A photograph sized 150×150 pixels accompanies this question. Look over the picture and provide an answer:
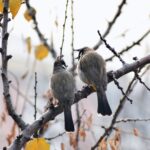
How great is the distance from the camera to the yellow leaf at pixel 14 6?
2.46 meters

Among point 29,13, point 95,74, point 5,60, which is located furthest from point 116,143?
point 29,13

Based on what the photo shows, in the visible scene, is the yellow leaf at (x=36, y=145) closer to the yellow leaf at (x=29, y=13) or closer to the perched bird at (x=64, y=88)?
the perched bird at (x=64, y=88)

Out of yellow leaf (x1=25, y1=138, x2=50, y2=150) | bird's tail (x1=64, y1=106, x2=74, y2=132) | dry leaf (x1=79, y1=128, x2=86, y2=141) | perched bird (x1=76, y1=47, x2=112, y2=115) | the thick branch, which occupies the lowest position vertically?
yellow leaf (x1=25, y1=138, x2=50, y2=150)

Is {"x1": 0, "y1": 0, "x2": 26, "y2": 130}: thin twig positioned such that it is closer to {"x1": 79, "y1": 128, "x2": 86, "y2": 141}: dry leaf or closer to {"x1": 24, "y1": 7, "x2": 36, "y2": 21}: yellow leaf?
{"x1": 79, "y1": 128, "x2": 86, "y2": 141}: dry leaf

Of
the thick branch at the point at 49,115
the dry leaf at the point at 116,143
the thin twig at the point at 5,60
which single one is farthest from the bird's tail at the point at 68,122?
the thin twig at the point at 5,60

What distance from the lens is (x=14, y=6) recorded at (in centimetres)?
249

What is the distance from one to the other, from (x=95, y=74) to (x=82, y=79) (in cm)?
11

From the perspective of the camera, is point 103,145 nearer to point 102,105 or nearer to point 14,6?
point 102,105

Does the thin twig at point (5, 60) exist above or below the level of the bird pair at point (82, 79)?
below

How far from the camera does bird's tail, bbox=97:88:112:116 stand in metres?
3.85

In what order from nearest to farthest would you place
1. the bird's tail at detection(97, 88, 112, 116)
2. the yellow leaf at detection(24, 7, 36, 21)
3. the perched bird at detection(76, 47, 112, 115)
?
the bird's tail at detection(97, 88, 112, 116) < the perched bird at detection(76, 47, 112, 115) < the yellow leaf at detection(24, 7, 36, 21)

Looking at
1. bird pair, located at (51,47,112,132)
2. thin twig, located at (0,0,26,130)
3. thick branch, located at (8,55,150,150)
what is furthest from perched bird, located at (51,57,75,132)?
thin twig, located at (0,0,26,130)

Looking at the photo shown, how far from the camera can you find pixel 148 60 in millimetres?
3068

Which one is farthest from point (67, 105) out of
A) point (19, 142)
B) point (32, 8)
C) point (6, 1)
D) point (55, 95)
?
point (32, 8)
